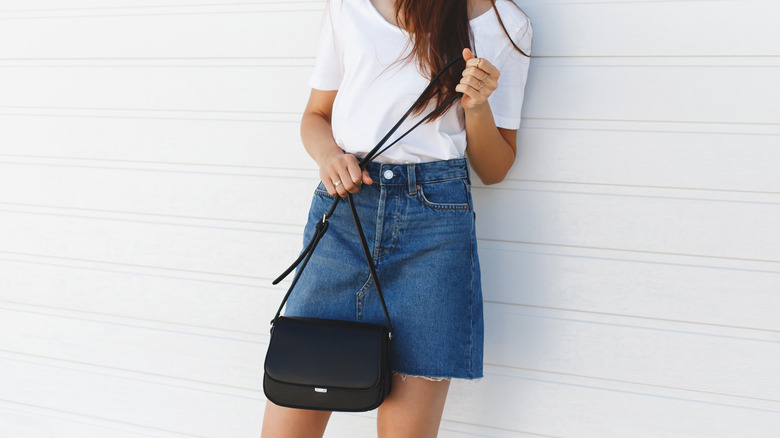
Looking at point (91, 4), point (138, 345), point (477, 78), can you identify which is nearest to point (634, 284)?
point (477, 78)

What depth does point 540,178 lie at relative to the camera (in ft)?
5.53

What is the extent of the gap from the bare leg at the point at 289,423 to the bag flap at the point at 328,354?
0.15 m

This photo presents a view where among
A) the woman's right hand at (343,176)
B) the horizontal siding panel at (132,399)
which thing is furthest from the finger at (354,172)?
the horizontal siding panel at (132,399)

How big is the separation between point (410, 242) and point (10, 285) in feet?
5.52

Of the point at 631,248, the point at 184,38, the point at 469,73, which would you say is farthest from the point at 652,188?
the point at 184,38

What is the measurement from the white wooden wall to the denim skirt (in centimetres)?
43

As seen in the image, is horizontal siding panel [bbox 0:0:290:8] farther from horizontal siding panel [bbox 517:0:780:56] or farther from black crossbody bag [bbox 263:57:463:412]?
black crossbody bag [bbox 263:57:463:412]

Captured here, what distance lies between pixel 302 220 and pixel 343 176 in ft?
2.17

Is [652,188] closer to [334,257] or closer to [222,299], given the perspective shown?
[334,257]

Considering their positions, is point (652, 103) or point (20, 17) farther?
point (20, 17)

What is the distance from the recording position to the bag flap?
1.23m

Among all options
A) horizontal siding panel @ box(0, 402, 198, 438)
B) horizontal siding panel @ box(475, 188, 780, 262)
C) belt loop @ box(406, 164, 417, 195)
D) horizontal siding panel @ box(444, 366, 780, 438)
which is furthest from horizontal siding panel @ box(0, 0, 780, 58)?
horizontal siding panel @ box(0, 402, 198, 438)

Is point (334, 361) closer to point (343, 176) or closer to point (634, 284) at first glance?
point (343, 176)

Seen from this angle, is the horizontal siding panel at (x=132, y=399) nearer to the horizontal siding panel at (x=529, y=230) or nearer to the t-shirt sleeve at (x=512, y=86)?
the horizontal siding panel at (x=529, y=230)
